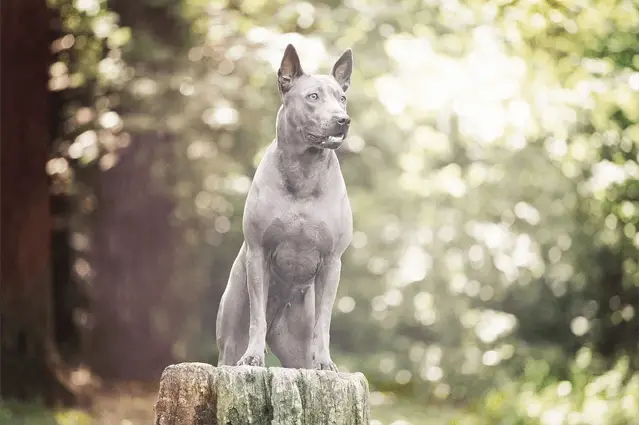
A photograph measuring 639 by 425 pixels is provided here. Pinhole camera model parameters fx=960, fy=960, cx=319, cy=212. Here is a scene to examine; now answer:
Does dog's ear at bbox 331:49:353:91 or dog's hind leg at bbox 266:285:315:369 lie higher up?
dog's ear at bbox 331:49:353:91

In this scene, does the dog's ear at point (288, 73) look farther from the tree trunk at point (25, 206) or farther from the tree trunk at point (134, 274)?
the tree trunk at point (134, 274)

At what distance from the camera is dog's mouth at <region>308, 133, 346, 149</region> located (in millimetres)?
5074

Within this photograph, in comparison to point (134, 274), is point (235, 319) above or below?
above

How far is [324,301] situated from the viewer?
546cm

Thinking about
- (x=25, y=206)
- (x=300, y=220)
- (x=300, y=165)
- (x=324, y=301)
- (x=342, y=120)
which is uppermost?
(x=342, y=120)

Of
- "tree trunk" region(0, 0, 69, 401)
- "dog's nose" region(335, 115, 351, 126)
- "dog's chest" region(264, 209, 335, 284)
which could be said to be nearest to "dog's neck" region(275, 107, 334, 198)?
"dog's chest" region(264, 209, 335, 284)

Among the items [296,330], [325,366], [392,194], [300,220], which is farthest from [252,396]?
[392,194]

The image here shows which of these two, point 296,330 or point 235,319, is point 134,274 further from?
point 296,330

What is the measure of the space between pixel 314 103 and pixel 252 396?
1591mm

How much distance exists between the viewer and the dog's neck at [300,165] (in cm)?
532

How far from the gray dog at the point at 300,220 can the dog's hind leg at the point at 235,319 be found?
11 centimetres

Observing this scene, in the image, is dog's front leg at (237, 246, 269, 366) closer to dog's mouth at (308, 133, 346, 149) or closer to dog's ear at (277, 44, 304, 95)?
dog's mouth at (308, 133, 346, 149)

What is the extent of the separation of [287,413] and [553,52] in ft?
27.3

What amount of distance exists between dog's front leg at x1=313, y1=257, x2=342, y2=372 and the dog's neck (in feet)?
1.41
